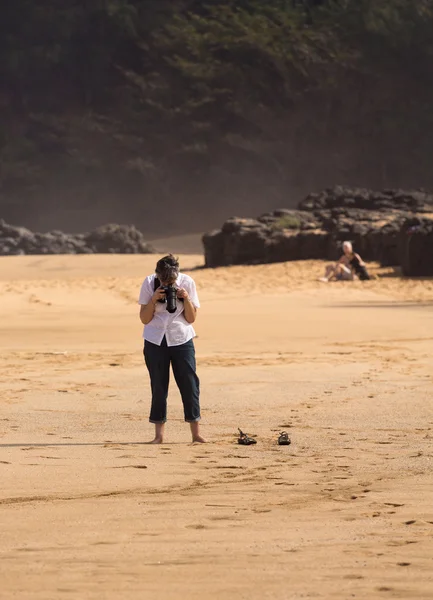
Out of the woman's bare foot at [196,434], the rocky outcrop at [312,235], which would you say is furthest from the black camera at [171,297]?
the rocky outcrop at [312,235]

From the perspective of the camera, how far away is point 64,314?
1800 centimetres

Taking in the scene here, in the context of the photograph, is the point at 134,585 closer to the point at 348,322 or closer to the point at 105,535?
the point at 105,535

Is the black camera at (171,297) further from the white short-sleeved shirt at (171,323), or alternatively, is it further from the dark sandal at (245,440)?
the dark sandal at (245,440)

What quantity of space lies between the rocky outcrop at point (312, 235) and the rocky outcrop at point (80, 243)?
6.85m

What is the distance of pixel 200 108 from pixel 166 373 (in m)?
51.0

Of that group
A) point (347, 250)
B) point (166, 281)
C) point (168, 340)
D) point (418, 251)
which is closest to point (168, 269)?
point (166, 281)

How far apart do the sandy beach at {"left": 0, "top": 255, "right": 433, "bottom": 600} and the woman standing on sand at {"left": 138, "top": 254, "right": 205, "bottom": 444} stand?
21cm

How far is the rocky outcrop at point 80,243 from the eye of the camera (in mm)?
38156

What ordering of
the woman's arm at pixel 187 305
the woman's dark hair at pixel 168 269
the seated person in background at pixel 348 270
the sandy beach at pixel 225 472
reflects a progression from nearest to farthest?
1. the sandy beach at pixel 225 472
2. the woman's dark hair at pixel 168 269
3. the woman's arm at pixel 187 305
4. the seated person in background at pixel 348 270

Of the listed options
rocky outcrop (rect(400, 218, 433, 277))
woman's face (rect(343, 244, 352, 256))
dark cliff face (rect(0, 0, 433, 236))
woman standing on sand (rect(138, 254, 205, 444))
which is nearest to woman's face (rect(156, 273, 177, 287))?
woman standing on sand (rect(138, 254, 205, 444))

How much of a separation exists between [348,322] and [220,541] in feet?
40.2

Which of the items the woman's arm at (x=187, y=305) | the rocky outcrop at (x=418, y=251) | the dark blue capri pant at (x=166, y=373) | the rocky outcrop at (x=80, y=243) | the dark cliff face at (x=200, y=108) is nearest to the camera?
the woman's arm at (x=187, y=305)

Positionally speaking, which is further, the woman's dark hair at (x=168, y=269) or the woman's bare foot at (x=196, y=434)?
the woman's bare foot at (x=196, y=434)

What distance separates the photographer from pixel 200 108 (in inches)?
2250
